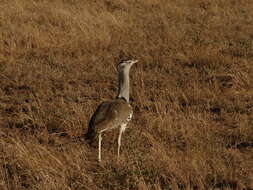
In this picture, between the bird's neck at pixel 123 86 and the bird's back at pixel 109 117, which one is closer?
the bird's back at pixel 109 117

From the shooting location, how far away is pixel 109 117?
3.99 metres

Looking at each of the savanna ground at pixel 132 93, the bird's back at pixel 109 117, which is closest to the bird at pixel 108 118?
the bird's back at pixel 109 117

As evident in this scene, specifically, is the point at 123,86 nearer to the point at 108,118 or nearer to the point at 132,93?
the point at 108,118

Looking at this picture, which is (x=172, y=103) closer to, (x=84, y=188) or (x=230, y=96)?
(x=230, y=96)

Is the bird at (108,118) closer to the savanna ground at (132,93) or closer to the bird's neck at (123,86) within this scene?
the bird's neck at (123,86)

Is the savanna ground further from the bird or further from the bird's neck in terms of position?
the bird's neck

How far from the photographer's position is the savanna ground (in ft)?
12.6

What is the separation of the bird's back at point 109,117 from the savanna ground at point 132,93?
0.22m

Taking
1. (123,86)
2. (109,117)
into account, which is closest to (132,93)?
(123,86)

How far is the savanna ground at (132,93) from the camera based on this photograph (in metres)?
3.85

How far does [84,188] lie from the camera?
12.0ft

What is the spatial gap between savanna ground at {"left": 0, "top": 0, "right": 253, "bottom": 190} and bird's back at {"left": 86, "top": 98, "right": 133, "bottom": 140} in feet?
0.72

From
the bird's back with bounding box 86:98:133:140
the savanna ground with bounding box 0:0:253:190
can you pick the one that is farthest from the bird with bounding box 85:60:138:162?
the savanna ground with bounding box 0:0:253:190

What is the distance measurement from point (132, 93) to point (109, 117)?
2533 mm
